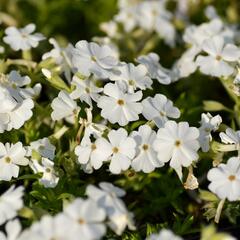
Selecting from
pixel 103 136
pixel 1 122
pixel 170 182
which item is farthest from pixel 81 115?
pixel 170 182

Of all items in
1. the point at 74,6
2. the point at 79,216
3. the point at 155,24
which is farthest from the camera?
the point at 74,6

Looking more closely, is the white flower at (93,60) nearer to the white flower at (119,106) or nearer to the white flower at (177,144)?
the white flower at (119,106)

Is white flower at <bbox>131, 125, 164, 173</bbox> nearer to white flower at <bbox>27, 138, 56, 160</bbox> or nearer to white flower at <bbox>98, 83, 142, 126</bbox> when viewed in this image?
white flower at <bbox>98, 83, 142, 126</bbox>

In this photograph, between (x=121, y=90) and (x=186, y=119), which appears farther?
(x=186, y=119)

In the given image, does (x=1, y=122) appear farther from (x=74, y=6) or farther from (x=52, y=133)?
(x=74, y=6)

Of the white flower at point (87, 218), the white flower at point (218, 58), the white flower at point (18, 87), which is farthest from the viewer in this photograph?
the white flower at point (218, 58)

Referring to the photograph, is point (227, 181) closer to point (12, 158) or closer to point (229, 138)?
point (229, 138)

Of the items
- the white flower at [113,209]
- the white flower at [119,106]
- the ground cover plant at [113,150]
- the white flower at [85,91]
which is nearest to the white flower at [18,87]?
the ground cover plant at [113,150]
